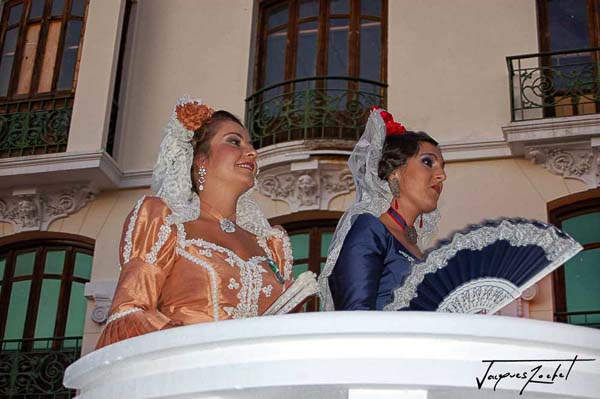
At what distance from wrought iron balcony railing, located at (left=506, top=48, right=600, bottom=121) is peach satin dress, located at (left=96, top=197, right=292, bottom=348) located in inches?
252

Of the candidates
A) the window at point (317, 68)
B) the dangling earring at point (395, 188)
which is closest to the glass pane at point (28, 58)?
the window at point (317, 68)

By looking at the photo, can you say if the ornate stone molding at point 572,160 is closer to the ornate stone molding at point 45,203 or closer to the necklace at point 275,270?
the ornate stone molding at point 45,203

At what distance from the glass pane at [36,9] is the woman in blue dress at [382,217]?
8189 millimetres

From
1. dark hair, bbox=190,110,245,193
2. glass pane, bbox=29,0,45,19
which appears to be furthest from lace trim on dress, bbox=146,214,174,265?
glass pane, bbox=29,0,45,19

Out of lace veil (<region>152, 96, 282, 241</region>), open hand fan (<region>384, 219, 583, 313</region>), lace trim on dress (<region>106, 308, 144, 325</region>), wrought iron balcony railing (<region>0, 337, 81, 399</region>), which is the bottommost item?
lace trim on dress (<region>106, 308, 144, 325</region>)

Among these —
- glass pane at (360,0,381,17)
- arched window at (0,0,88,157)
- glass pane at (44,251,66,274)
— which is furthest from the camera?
glass pane at (360,0,381,17)

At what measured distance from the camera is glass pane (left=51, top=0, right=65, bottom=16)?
11.7 metres

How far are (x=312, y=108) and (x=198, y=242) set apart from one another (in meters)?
6.75

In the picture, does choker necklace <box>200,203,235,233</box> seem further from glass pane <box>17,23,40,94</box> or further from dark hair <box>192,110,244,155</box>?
glass pane <box>17,23,40,94</box>

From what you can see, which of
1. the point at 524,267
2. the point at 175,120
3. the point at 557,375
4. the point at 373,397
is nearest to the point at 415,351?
the point at 373,397

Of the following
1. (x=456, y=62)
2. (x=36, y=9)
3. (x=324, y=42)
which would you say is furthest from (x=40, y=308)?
(x=456, y=62)

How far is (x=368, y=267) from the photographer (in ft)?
12.1

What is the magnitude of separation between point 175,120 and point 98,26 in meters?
7.34

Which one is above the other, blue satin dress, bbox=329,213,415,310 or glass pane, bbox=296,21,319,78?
glass pane, bbox=296,21,319,78
